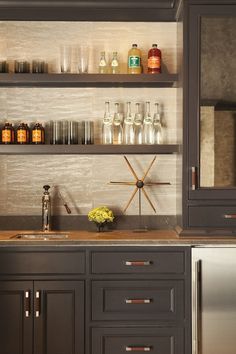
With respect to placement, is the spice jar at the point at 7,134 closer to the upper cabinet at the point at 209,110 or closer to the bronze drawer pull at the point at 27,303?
the bronze drawer pull at the point at 27,303

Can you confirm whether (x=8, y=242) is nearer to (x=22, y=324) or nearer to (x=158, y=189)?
(x=22, y=324)

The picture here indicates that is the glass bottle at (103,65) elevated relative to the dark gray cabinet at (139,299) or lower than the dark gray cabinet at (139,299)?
elevated

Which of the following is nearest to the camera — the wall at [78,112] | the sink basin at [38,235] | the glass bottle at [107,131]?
the sink basin at [38,235]

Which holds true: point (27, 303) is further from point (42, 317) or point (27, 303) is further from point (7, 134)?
A: point (7, 134)

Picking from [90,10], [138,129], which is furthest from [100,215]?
[90,10]

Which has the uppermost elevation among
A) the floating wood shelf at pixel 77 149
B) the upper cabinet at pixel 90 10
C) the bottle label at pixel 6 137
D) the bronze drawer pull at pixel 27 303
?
the upper cabinet at pixel 90 10

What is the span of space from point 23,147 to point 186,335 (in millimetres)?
1507

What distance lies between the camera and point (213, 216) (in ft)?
10.1

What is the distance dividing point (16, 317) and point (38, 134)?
117 centimetres

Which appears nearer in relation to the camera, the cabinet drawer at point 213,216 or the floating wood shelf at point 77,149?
the cabinet drawer at point 213,216

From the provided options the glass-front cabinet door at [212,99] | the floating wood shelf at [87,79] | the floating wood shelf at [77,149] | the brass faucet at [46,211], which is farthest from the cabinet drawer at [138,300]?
the floating wood shelf at [87,79]

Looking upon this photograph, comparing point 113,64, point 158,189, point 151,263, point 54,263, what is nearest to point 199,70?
point 113,64

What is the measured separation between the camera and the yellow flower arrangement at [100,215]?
3326 millimetres

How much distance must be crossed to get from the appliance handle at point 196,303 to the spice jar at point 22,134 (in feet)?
4.43
